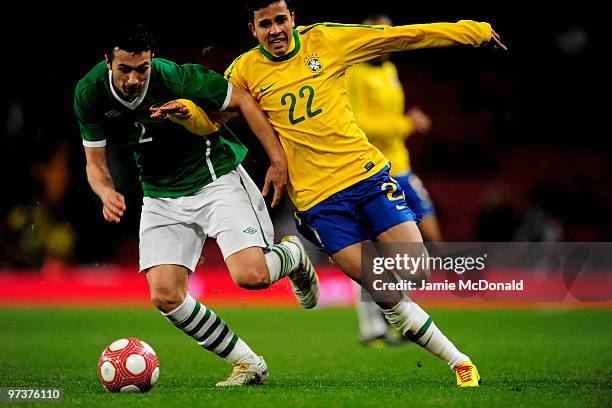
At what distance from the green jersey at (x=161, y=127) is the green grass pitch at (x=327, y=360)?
4.17ft

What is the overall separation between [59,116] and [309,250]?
444 centimetres

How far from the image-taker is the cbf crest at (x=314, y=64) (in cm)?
587

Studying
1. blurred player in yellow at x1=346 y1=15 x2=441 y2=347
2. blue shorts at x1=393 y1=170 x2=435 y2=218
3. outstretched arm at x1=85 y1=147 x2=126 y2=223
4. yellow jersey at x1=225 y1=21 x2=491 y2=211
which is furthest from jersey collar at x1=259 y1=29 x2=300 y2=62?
blurred player in yellow at x1=346 y1=15 x2=441 y2=347

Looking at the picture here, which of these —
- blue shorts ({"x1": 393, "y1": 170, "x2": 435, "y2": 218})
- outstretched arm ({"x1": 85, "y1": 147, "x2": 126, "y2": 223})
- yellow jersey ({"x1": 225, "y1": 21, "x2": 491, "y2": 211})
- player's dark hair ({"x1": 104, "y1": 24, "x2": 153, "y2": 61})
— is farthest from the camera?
blue shorts ({"x1": 393, "y1": 170, "x2": 435, "y2": 218})

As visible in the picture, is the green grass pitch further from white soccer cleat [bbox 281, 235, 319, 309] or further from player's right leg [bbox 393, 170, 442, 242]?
player's right leg [bbox 393, 170, 442, 242]

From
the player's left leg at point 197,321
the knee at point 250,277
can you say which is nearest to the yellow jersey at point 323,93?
the knee at point 250,277

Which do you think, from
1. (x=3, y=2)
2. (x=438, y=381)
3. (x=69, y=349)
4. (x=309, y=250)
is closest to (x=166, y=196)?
(x=438, y=381)

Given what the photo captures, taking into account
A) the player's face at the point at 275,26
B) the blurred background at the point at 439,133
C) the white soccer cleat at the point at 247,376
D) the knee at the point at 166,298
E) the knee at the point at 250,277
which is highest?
the player's face at the point at 275,26

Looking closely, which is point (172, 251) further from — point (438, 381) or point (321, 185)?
point (438, 381)

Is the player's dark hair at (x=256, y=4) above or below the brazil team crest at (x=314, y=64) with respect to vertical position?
above

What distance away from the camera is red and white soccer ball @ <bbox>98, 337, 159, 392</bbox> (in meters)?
5.29

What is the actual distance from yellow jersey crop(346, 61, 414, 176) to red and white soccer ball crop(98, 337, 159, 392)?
11.4ft

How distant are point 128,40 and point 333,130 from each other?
1.33 m

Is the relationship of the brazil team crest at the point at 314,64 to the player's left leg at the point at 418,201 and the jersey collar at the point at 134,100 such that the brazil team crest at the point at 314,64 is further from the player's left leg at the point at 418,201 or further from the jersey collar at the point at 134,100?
the player's left leg at the point at 418,201
